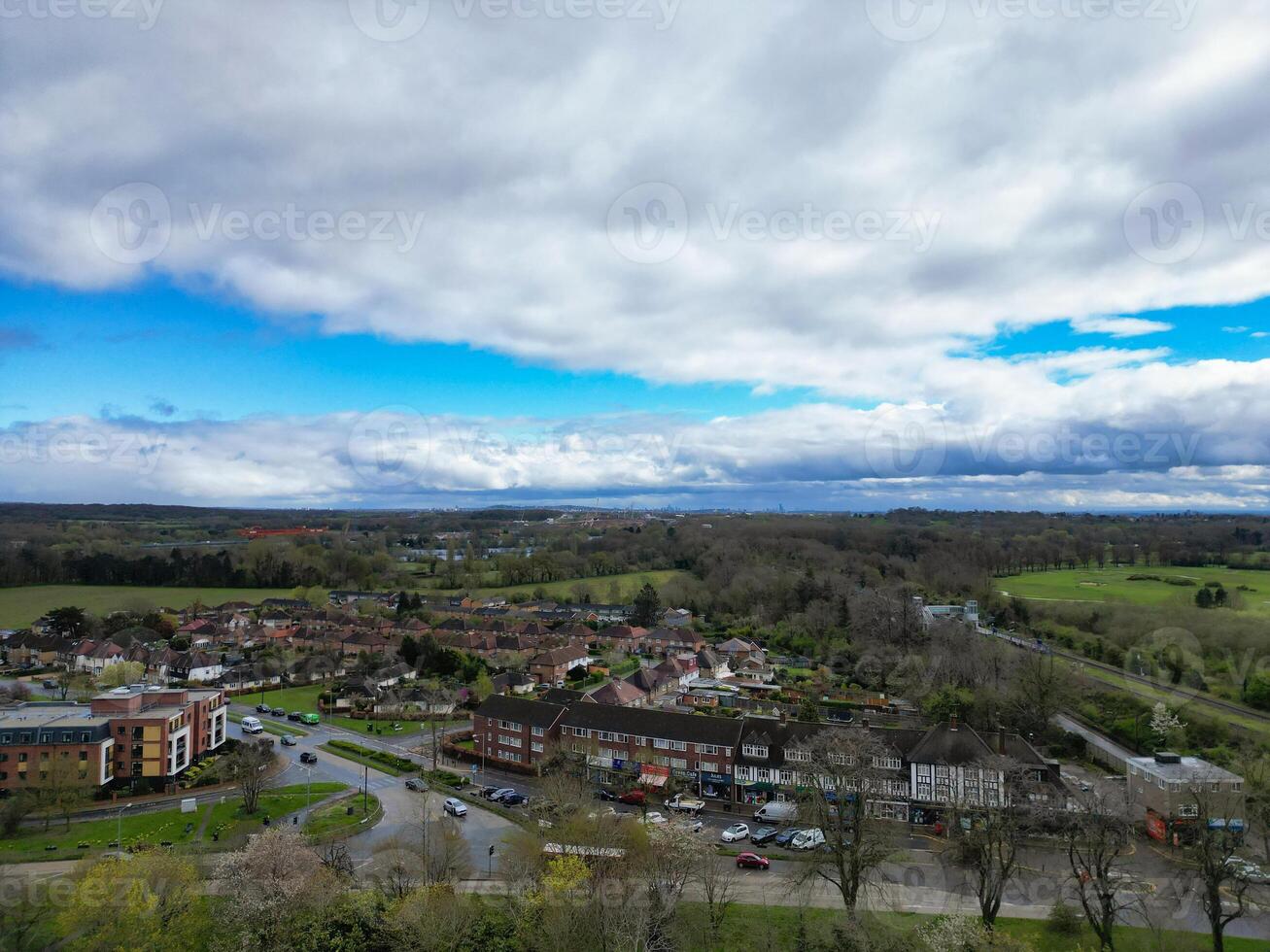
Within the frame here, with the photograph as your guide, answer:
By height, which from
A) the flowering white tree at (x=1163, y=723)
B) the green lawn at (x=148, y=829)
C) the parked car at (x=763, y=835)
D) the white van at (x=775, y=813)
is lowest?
the white van at (x=775, y=813)

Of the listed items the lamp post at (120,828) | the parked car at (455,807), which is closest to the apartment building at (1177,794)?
the parked car at (455,807)

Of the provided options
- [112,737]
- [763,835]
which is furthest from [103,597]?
[763,835]

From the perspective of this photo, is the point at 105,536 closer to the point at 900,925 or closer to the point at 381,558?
the point at 381,558

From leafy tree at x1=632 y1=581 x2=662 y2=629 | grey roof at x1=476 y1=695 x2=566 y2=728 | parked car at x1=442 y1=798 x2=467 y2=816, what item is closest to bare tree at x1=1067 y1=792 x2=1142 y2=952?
parked car at x1=442 y1=798 x2=467 y2=816

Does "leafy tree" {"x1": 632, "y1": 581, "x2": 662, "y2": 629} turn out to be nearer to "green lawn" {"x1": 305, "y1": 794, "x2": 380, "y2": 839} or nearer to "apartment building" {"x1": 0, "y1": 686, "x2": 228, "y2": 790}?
"apartment building" {"x1": 0, "y1": 686, "x2": 228, "y2": 790}

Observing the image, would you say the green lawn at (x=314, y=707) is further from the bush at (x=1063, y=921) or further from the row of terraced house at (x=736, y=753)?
the bush at (x=1063, y=921)

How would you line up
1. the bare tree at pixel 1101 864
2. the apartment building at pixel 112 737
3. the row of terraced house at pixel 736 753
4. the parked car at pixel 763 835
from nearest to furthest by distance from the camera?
the bare tree at pixel 1101 864 → the parked car at pixel 763 835 → the row of terraced house at pixel 736 753 → the apartment building at pixel 112 737
